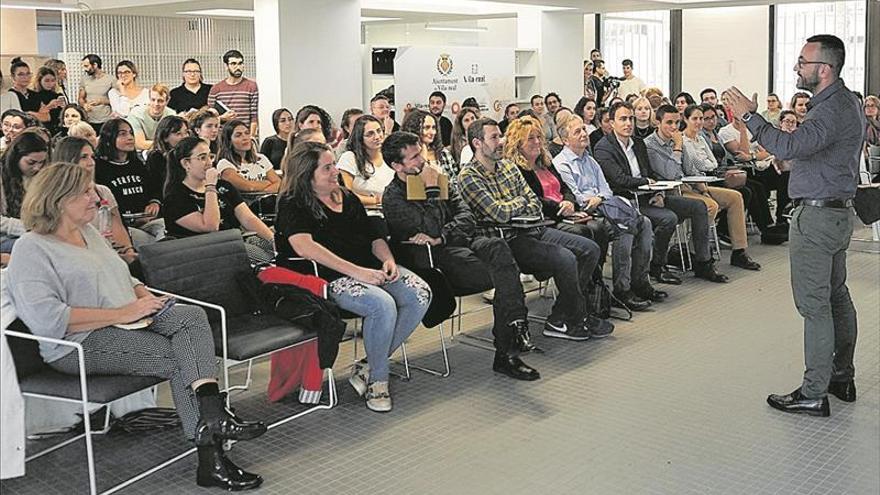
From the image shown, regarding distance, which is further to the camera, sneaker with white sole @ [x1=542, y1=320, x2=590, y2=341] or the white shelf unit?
the white shelf unit

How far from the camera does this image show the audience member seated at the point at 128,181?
5.77 m

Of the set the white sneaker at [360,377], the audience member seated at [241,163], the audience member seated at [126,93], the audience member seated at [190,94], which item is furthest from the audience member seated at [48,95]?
the white sneaker at [360,377]

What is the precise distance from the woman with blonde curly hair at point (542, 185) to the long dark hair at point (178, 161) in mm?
2013

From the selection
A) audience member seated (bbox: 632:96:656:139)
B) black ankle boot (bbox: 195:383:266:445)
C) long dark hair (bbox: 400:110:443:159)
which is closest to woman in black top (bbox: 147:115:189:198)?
long dark hair (bbox: 400:110:443:159)

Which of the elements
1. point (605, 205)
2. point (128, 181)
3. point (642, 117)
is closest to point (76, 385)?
point (128, 181)

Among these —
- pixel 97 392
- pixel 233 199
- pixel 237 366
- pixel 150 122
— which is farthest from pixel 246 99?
pixel 97 392

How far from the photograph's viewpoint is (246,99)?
8.91 m

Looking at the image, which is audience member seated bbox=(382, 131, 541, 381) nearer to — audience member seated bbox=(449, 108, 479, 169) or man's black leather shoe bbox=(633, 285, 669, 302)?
man's black leather shoe bbox=(633, 285, 669, 302)

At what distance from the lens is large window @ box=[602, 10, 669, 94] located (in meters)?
17.7

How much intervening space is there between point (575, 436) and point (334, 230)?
1469 millimetres

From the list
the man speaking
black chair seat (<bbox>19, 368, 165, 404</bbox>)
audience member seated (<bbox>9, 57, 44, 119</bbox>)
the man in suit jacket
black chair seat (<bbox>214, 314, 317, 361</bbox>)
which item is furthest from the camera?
audience member seated (<bbox>9, 57, 44, 119</bbox>)

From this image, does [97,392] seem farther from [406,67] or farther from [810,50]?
[406,67]

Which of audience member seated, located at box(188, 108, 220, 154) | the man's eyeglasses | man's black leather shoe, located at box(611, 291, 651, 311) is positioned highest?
the man's eyeglasses

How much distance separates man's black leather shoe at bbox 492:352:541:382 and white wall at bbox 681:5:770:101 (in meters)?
12.2
